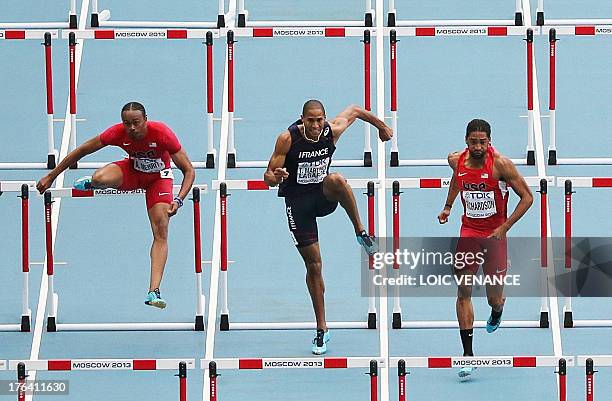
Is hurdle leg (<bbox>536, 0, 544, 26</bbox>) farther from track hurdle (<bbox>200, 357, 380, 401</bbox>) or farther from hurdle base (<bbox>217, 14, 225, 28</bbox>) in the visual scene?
track hurdle (<bbox>200, 357, 380, 401</bbox>)

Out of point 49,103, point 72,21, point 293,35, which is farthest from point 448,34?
point 72,21

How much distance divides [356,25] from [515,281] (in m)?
3.64

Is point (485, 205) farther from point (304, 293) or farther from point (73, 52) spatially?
point (73, 52)

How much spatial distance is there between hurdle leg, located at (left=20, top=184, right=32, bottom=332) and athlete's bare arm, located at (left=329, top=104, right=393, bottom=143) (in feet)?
8.03

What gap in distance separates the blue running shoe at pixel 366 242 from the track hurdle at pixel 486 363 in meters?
1.29

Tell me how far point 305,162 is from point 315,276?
0.92 metres

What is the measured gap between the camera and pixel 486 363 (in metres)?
15.4

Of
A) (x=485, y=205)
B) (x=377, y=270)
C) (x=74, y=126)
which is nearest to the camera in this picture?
(x=485, y=205)

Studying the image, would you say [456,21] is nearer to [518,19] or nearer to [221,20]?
[518,19]

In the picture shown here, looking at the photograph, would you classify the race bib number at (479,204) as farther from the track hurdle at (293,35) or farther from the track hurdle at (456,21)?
the track hurdle at (456,21)

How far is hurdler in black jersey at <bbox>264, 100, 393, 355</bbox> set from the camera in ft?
53.4

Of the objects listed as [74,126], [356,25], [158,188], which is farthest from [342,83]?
[158,188]

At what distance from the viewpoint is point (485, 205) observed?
1638 centimetres

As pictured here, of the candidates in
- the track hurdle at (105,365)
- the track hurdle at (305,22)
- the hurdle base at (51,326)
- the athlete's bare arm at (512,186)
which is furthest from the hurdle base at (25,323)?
the track hurdle at (305,22)
